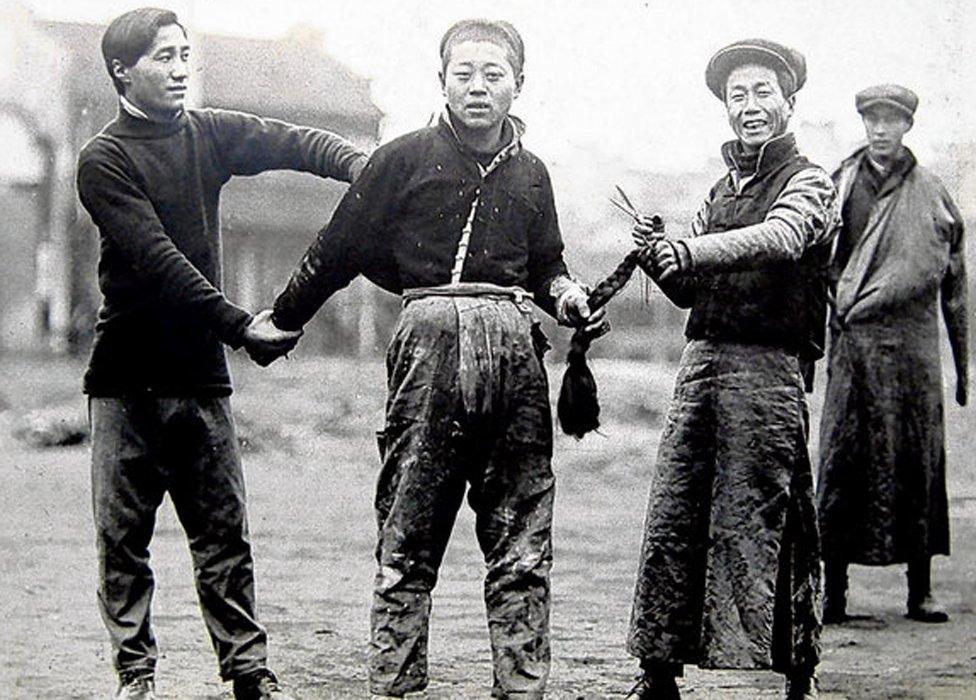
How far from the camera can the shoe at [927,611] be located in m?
5.77

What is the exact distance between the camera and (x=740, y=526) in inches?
161

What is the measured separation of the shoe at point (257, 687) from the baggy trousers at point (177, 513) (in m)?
0.03

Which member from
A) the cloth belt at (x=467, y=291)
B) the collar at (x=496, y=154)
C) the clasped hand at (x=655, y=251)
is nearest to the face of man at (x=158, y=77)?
the collar at (x=496, y=154)

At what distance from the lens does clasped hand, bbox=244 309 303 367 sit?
3.99m

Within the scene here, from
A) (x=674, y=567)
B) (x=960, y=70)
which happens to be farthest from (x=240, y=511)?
(x=960, y=70)

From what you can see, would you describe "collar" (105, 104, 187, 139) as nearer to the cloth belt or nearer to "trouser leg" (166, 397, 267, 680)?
"trouser leg" (166, 397, 267, 680)

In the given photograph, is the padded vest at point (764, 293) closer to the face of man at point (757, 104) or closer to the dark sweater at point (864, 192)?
the face of man at point (757, 104)

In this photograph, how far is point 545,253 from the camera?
403 centimetres

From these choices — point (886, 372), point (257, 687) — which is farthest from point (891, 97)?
point (257, 687)

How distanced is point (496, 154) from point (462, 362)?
0.55 metres

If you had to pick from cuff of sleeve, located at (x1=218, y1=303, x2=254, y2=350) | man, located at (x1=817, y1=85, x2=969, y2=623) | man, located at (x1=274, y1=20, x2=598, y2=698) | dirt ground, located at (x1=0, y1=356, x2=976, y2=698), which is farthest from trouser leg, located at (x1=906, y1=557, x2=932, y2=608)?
cuff of sleeve, located at (x1=218, y1=303, x2=254, y2=350)

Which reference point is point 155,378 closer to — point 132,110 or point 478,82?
point 132,110

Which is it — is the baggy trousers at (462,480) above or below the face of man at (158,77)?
below

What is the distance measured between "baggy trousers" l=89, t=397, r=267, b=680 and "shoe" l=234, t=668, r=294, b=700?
3 cm
